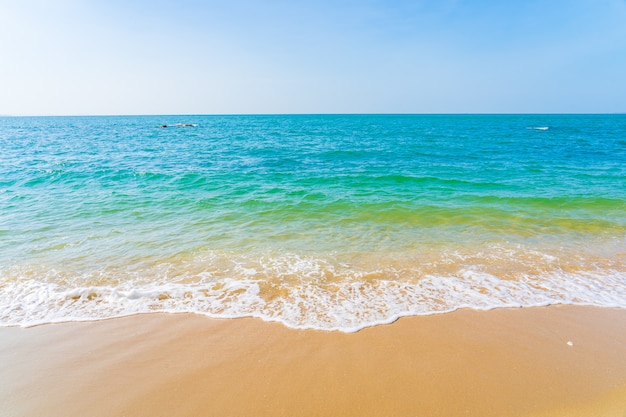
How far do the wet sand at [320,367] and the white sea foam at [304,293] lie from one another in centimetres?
32

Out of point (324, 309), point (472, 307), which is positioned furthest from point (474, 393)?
point (324, 309)

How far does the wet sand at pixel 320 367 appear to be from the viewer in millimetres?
3547

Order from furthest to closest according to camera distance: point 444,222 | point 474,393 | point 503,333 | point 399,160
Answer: point 399,160 < point 444,222 < point 503,333 < point 474,393

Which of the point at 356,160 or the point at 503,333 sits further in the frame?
the point at 356,160

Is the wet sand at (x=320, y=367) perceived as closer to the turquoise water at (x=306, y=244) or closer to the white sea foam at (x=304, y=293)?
the white sea foam at (x=304, y=293)

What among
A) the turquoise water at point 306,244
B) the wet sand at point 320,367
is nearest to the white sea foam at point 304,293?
the turquoise water at point 306,244

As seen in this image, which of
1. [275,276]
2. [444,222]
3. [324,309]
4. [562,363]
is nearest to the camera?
[562,363]

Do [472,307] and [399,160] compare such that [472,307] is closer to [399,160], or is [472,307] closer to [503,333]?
[503,333]

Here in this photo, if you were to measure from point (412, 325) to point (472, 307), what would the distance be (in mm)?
1377

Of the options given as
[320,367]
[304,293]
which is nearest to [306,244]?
[304,293]

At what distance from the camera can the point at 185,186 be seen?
15.2 metres

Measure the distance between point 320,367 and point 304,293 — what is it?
2009 mm

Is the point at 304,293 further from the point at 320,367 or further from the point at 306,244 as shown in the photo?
the point at 306,244

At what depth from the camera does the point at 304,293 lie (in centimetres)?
604
